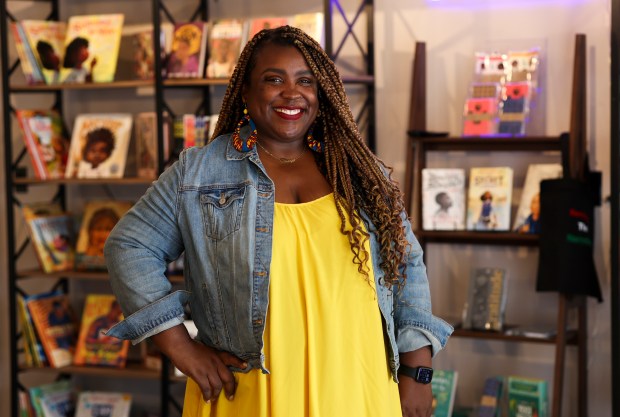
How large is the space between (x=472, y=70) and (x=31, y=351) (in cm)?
228

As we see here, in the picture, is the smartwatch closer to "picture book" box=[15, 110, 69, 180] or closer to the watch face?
the watch face

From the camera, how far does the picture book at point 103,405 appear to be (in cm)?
418

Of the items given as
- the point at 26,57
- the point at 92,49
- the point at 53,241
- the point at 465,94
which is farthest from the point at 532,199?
the point at 26,57

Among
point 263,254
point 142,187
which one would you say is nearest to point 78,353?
point 142,187

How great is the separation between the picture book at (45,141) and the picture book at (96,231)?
0.23m

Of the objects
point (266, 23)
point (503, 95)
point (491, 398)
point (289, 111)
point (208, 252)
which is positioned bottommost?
point (491, 398)

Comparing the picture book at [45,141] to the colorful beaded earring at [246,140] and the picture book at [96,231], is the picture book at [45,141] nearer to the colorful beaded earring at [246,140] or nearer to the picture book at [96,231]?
the picture book at [96,231]

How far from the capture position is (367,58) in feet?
12.9

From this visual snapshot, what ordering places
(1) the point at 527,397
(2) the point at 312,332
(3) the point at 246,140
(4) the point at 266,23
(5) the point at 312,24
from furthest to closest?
(4) the point at 266,23
(5) the point at 312,24
(1) the point at 527,397
(3) the point at 246,140
(2) the point at 312,332

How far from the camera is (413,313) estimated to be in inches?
83.3

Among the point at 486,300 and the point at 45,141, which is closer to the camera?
the point at 486,300

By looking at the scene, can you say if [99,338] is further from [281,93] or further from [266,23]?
[281,93]

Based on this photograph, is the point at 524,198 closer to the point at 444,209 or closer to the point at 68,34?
the point at 444,209

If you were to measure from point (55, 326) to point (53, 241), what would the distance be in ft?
1.26
